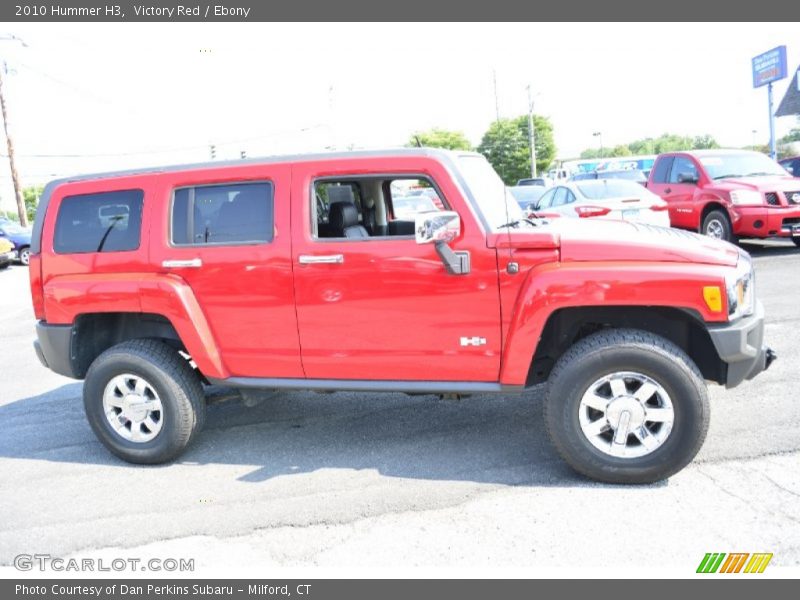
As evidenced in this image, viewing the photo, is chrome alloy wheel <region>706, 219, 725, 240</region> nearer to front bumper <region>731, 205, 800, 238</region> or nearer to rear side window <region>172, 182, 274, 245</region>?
front bumper <region>731, 205, 800, 238</region>

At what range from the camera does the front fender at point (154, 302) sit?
4414mm

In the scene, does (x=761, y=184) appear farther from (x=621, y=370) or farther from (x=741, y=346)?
(x=621, y=370)

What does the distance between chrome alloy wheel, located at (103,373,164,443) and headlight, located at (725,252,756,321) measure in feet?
11.8

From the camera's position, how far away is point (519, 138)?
217ft

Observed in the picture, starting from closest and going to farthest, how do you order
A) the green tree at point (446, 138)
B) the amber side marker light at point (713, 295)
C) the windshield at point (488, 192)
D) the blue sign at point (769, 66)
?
1. the amber side marker light at point (713, 295)
2. the windshield at point (488, 192)
3. the blue sign at point (769, 66)
4. the green tree at point (446, 138)

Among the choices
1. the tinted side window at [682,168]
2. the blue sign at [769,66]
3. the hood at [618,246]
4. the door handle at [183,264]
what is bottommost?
the hood at [618,246]

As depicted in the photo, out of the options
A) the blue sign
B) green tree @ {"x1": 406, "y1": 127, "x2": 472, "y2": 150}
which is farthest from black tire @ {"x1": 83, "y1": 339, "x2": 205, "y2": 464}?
green tree @ {"x1": 406, "y1": 127, "x2": 472, "y2": 150}

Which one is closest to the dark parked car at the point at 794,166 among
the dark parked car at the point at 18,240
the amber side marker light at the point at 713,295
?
the amber side marker light at the point at 713,295

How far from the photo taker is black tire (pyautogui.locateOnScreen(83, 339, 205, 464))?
4.54 meters

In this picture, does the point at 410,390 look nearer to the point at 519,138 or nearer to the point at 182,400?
the point at 182,400

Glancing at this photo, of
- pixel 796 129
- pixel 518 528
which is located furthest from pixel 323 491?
→ pixel 796 129

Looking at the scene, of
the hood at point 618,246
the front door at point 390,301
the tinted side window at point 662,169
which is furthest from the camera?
the tinted side window at point 662,169

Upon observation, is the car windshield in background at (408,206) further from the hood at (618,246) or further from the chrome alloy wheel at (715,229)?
the chrome alloy wheel at (715,229)

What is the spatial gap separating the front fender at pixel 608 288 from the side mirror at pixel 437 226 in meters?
0.50
